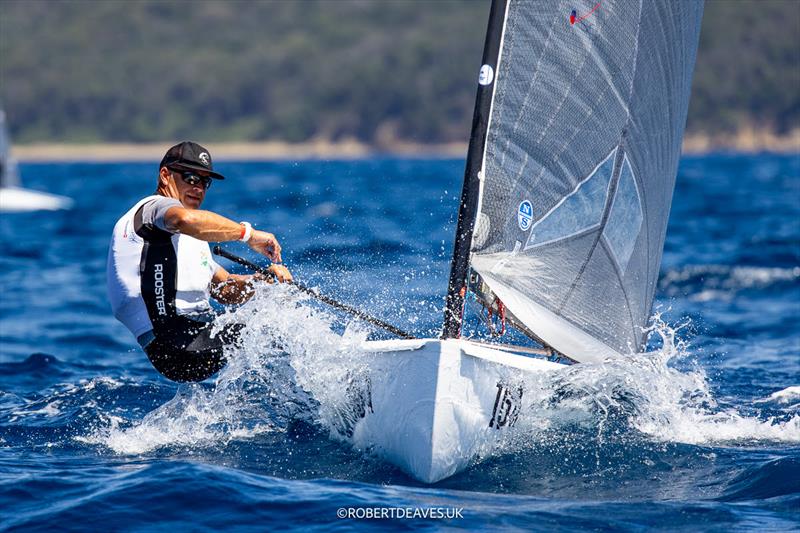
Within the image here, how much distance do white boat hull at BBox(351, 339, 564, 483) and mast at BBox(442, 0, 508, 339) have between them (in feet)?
1.20

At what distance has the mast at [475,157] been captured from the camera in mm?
5594

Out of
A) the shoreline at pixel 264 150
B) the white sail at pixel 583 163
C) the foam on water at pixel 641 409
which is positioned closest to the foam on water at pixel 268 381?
the white sail at pixel 583 163

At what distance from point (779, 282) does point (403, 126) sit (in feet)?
292

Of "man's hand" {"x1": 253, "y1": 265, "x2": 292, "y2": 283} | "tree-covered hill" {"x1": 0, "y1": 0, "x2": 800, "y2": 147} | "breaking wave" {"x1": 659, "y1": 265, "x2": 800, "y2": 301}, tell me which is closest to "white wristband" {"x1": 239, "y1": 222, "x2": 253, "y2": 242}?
"man's hand" {"x1": 253, "y1": 265, "x2": 292, "y2": 283}

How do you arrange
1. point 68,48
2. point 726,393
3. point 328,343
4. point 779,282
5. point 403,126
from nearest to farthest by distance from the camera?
point 328,343
point 726,393
point 779,282
point 403,126
point 68,48

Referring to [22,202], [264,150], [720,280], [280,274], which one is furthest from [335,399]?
[264,150]

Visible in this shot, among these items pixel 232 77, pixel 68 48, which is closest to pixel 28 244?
pixel 232 77

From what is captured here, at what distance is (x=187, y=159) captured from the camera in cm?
600

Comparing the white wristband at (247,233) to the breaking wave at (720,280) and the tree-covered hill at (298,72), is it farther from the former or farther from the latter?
the tree-covered hill at (298,72)

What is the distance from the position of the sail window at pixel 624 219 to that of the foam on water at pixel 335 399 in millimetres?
666

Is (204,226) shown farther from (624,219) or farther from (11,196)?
(11,196)

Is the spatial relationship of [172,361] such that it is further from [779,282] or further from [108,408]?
[779,282]

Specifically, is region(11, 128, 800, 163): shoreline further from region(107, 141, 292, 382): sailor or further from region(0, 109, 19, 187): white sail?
region(107, 141, 292, 382): sailor

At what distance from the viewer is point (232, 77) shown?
115 meters
